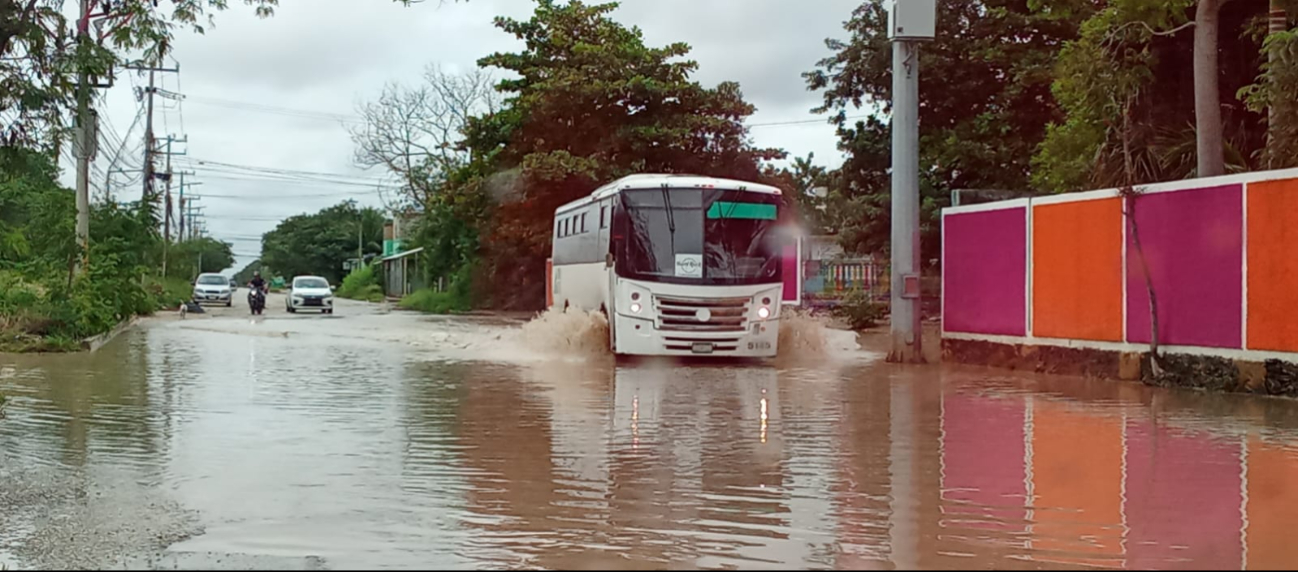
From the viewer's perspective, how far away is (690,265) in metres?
20.7

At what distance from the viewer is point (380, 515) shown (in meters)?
7.73

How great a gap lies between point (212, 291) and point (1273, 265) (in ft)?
161

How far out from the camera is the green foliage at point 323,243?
117 meters

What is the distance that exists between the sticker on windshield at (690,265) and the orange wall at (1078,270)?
16.6 ft

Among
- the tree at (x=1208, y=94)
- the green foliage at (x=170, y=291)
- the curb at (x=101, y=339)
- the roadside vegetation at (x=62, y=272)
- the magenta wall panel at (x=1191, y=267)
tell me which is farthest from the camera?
the green foliage at (x=170, y=291)

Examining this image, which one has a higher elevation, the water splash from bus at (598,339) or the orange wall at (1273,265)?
the orange wall at (1273,265)

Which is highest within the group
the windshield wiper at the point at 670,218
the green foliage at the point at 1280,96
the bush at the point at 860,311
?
the green foliage at the point at 1280,96

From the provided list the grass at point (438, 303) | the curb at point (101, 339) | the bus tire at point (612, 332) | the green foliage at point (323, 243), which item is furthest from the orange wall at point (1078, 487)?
the green foliage at point (323, 243)

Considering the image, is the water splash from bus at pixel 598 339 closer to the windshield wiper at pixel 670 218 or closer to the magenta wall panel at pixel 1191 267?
the windshield wiper at pixel 670 218

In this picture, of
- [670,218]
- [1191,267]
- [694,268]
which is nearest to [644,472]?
[1191,267]

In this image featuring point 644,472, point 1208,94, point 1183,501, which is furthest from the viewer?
point 1208,94

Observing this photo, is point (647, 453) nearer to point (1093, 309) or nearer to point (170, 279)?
point (1093, 309)

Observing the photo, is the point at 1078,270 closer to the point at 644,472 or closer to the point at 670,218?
the point at 670,218

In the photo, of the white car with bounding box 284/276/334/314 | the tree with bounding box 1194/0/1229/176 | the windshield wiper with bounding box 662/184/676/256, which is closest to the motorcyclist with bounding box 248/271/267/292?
the white car with bounding box 284/276/334/314
